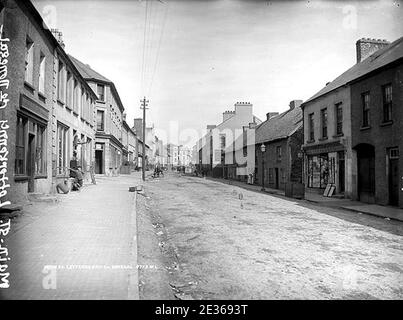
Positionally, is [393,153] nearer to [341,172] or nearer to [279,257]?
[341,172]

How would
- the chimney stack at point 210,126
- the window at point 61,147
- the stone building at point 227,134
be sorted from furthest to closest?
the chimney stack at point 210,126, the stone building at point 227,134, the window at point 61,147

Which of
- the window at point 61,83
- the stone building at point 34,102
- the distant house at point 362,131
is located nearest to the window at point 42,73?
the stone building at point 34,102

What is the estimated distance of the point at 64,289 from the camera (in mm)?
4020

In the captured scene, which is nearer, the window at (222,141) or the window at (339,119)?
the window at (339,119)

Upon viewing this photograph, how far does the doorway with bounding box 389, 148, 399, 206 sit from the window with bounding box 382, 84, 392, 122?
176cm

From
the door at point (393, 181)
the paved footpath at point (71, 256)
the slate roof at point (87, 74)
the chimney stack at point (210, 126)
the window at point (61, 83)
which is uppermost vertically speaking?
the slate roof at point (87, 74)

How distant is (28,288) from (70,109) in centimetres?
1561

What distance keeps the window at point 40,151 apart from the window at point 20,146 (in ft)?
5.16

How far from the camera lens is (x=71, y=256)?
538cm

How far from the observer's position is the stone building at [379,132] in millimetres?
14883

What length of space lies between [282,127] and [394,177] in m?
16.1

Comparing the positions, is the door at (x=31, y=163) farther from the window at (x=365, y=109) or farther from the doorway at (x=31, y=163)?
the window at (x=365, y=109)

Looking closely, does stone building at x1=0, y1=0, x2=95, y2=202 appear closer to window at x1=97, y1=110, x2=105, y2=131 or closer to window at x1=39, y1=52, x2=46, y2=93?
window at x1=39, y1=52, x2=46, y2=93

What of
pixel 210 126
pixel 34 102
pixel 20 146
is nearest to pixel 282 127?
pixel 34 102
